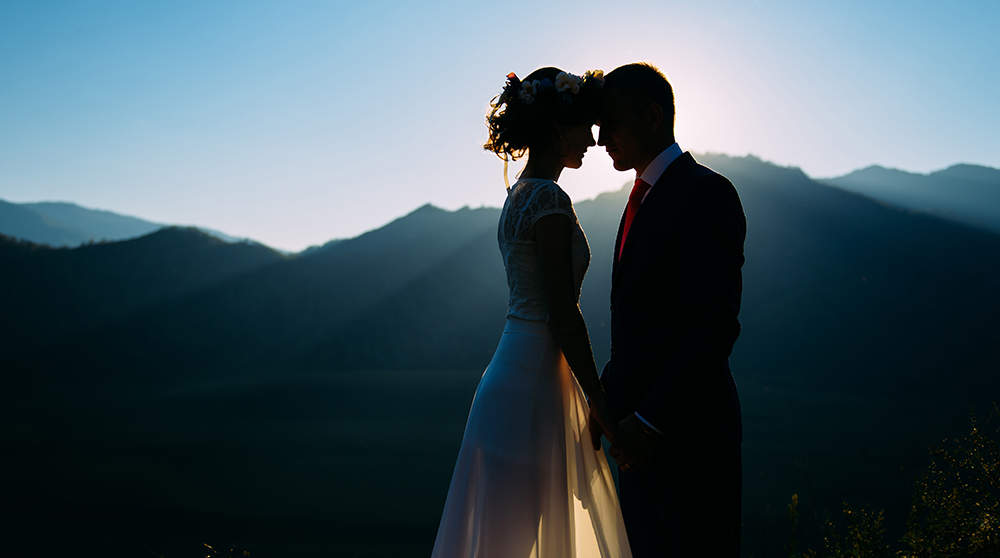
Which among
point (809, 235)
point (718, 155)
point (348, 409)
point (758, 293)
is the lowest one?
point (348, 409)

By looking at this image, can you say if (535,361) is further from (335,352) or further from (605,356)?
(335,352)

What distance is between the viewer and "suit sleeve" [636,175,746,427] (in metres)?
2.11

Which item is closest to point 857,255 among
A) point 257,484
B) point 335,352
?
point 335,352

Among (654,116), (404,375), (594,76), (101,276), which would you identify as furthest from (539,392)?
(101,276)

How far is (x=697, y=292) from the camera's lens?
6.94 feet

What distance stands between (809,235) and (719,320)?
41.1m

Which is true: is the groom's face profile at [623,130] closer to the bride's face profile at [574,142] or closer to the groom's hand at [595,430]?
the bride's face profile at [574,142]

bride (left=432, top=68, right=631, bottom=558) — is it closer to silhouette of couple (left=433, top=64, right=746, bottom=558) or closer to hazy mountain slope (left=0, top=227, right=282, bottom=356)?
silhouette of couple (left=433, top=64, right=746, bottom=558)

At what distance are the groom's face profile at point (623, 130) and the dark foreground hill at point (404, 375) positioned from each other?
813 cm

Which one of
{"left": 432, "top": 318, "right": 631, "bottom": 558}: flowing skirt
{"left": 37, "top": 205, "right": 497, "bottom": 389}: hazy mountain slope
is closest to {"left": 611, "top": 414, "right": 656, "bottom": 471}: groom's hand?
{"left": 432, "top": 318, "right": 631, "bottom": 558}: flowing skirt

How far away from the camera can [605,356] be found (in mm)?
27172

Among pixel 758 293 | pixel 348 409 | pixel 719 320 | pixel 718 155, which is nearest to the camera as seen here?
pixel 719 320

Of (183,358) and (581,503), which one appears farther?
(183,358)

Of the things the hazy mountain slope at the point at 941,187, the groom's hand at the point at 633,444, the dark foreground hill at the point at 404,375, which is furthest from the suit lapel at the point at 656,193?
the hazy mountain slope at the point at 941,187
